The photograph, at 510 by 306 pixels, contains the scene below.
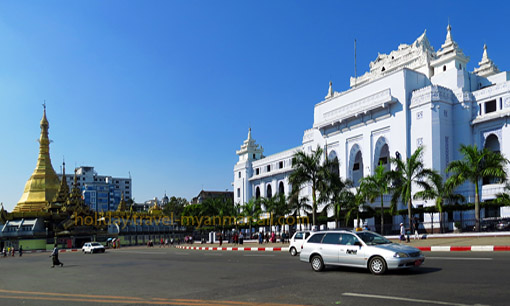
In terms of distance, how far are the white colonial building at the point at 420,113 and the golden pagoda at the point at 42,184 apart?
47.2m

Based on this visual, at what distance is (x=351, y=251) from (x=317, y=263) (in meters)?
1.45

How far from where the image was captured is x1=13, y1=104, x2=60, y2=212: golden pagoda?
7888 cm

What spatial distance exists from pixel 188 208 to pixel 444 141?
65198 mm

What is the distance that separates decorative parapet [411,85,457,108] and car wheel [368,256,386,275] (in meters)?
37.5

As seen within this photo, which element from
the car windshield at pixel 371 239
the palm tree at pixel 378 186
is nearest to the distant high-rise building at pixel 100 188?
the palm tree at pixel 378 186

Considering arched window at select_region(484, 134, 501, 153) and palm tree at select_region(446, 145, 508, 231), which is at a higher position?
arched window at select_region(484, 134, 501, 153)

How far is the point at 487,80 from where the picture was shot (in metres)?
51.9

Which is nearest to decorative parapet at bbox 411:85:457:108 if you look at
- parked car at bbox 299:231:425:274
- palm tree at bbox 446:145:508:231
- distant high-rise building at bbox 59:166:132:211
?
palm tree at bbox 446:145:508:231

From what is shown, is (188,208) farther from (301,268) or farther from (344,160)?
(301,268)

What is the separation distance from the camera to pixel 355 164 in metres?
62.2

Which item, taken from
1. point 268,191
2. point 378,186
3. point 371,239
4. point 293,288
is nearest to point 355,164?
point 378,186

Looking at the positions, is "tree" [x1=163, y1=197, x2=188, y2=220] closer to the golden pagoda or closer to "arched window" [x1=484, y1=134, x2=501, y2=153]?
the golden pagoda

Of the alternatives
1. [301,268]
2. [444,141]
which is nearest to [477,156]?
[444,141]

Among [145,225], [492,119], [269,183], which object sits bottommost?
[145,225]
